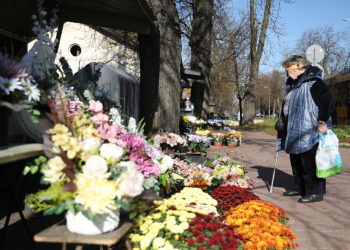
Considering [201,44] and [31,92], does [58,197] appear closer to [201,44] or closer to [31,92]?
[31,92]

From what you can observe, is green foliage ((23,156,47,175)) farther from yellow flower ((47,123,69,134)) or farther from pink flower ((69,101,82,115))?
pink flower ((69,101,82,115))

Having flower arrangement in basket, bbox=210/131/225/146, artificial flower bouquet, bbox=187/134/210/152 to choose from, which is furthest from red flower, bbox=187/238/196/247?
flower arrangement in basket, bbox=210/131/225/146

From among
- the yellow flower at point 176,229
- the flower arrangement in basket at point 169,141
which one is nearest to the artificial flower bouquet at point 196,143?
the flower arrangement in basket at point 169,141

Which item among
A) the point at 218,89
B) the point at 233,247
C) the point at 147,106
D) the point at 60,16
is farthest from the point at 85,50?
the point at 218,89

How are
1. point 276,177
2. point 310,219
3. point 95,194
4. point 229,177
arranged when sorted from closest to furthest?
point 95,194 < point 310,219 < point 229,177 < point 276,177

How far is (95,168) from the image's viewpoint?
215cm

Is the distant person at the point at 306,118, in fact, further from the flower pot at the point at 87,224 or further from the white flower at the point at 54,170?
the white flower at the point at 54,170

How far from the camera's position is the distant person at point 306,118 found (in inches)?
211

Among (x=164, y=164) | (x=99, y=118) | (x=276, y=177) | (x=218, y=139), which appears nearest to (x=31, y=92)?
(x=99, y=118)

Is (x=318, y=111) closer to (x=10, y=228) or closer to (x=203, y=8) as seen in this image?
(x=10, y=228)

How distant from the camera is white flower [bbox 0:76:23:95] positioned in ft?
7.28

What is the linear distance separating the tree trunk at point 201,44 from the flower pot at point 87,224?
43.6 ft

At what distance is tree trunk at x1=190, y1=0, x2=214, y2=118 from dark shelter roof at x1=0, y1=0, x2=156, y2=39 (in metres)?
10.0

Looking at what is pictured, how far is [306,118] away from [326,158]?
0.63m
